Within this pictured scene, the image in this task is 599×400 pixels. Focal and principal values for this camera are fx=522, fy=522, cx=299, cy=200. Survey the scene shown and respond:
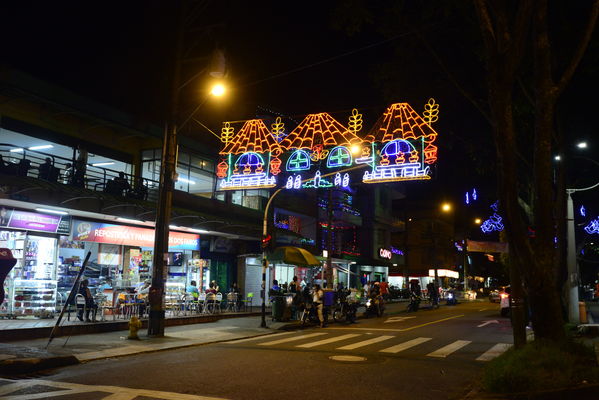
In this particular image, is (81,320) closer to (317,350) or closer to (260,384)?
(317,350)

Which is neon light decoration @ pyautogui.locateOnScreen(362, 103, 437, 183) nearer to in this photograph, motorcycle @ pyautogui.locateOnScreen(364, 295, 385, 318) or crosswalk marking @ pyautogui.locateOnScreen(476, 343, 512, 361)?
crosswalk marking @ pyautogui.locateOnScreen(476, 343, 512, 361)

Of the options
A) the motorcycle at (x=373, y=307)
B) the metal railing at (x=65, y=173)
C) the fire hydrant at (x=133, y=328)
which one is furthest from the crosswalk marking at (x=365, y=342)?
the metal railing at (x=65, y=173)

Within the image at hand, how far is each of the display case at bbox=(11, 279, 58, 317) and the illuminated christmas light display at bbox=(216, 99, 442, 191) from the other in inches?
303

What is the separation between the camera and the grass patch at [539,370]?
7.74 m

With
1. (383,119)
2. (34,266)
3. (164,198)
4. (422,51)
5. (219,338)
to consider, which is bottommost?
(219,338)

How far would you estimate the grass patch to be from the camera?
305 inches

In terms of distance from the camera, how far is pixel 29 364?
10.4 m

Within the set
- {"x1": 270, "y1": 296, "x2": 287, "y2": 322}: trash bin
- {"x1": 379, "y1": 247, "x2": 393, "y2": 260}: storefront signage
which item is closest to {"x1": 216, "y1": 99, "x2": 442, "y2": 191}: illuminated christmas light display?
{"x1": 270, "y1": 296, "x2": 287, "y2": 322}: trash bin

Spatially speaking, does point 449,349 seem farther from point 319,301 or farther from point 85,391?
point 85,391

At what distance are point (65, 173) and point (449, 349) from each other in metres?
16.8

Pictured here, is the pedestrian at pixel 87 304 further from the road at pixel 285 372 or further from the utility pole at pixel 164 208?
the road at pixel 285 372

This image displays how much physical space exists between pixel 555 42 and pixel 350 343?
35.1 feet

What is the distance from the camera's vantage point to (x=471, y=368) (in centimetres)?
1117

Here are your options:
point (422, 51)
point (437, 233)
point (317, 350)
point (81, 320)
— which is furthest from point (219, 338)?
point (437, 233)
